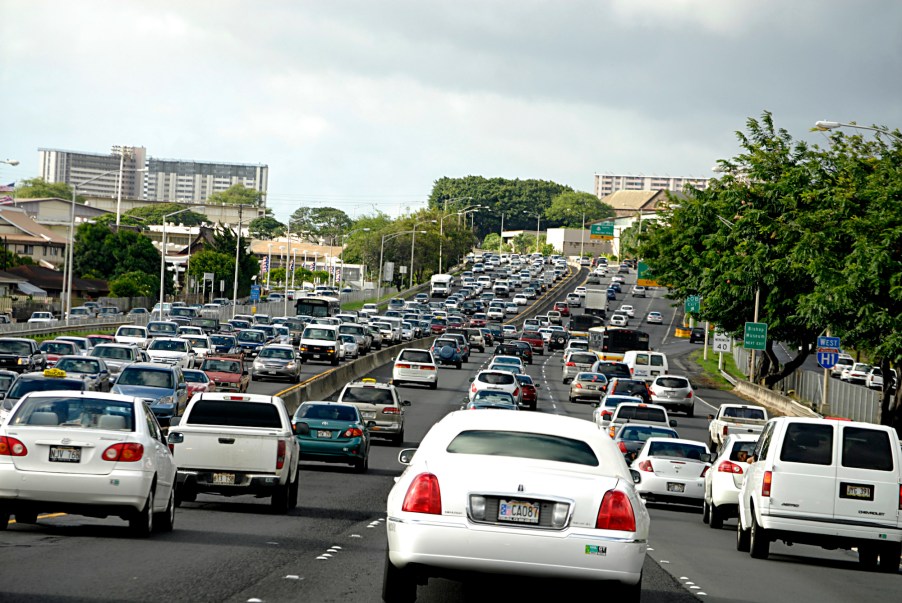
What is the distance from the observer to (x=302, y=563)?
13.6 metres

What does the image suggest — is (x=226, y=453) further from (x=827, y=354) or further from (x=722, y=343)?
(x=722, y=343)

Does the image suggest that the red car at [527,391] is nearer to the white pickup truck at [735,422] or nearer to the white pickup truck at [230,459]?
the white pickup truck at [735,422]

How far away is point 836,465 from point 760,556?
1797 millimetres

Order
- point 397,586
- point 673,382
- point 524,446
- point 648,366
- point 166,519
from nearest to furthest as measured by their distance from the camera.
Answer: point 397,586, point 524,446, point 166,519, point 673,382, point 648,366

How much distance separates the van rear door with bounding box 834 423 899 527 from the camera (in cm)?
1680

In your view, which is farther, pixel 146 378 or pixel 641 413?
pixel 641 413

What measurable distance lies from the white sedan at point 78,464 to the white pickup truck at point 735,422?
2531cm

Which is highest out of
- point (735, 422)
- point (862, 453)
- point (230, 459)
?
point (862, 453)

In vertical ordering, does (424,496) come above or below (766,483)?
above

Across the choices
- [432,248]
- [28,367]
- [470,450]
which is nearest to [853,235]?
[28,367]

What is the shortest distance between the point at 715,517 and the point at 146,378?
15.3 meters

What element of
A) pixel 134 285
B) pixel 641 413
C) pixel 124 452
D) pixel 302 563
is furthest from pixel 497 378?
pixel 134 285

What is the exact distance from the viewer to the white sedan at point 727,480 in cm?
2220

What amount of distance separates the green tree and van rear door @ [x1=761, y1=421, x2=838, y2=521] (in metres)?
110
